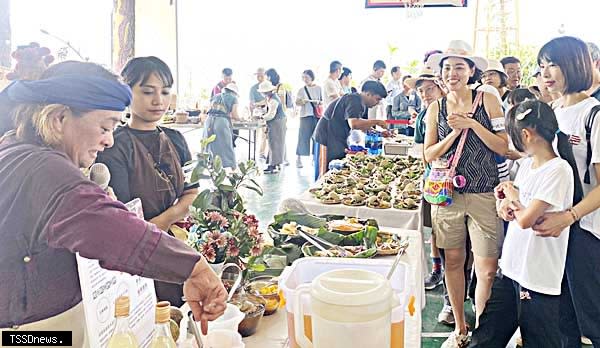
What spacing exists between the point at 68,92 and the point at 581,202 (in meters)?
1.62

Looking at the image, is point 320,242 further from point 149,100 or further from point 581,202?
point 581,202

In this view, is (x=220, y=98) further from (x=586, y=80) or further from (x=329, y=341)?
(x=329, y=341)

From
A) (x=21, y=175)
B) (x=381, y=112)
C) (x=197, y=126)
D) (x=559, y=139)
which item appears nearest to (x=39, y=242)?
(x=21, y=175)

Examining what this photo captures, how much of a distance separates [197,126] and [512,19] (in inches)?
294

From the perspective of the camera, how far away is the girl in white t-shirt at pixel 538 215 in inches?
65.4

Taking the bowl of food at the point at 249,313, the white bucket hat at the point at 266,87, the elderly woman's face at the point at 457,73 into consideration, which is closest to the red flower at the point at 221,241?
the bowl of food at the point at 249,313

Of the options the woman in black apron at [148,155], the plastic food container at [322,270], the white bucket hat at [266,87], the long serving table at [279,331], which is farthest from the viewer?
the white bucket hat at [266,87]

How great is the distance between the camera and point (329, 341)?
76 cm

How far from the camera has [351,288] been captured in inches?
31.0

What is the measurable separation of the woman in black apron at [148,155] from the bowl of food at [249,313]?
0.53 metres

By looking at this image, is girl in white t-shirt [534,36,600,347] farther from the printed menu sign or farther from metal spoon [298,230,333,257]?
the printed menu sign

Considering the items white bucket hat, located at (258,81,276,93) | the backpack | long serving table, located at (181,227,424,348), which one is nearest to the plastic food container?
long serving table, located at (181,227,424,348)

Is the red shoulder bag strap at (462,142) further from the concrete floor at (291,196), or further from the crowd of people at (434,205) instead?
the concrete floor at (291,196)

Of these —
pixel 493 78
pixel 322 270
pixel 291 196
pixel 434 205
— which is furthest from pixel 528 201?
pixel 493 78
